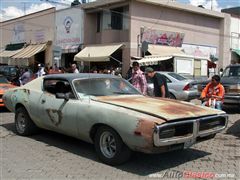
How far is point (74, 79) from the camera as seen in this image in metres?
7.19

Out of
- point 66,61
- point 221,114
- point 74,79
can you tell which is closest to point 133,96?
point 74,79

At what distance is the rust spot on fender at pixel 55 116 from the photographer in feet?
23.3

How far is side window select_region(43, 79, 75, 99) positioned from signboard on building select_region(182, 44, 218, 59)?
21.8 meters

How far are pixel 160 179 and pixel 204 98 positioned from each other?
421cm

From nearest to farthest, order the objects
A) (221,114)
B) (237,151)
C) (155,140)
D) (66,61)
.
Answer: (155,140), (221,114), (237,151), (66,61)

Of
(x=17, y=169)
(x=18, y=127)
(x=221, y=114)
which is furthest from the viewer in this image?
(x=18, y=127)

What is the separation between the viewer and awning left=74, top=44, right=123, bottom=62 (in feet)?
80.8

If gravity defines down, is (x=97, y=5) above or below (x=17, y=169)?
above

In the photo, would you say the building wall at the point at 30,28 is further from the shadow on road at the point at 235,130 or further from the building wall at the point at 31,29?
the shadow on road at the point at 235,130

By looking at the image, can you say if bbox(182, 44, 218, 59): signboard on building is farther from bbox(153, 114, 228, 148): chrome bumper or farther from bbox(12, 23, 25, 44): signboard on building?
bbox(153, 114, 228, 148): chrome bumper

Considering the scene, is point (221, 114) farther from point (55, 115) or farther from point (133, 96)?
point (55, 115)

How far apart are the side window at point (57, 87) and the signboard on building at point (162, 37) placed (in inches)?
704

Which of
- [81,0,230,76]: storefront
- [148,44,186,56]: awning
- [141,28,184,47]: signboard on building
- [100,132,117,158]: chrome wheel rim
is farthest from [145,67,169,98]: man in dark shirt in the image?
[141,28,184,47]: signboard on building

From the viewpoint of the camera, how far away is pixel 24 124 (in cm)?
842
